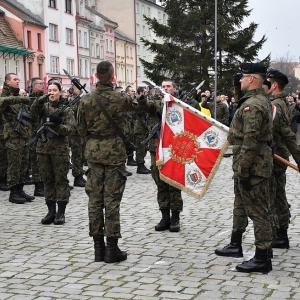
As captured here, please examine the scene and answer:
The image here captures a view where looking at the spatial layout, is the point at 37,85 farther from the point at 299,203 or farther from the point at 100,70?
the point at 299,203

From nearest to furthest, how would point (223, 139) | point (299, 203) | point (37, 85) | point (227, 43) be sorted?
point (223, 139)
point (37, 85)
point (299, 203)
point (227, 43)

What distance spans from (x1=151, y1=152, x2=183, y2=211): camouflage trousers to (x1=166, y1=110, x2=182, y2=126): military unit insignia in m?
0.58

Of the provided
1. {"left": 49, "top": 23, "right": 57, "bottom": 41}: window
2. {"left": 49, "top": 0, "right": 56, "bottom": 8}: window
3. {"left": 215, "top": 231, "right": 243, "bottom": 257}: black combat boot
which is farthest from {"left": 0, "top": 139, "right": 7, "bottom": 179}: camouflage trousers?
{"left": 49, "top": 0, "right": 56, "bottom": 8}: window

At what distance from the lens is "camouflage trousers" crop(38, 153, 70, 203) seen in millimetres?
9180

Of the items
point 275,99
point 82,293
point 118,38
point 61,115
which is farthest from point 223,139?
point 118,38

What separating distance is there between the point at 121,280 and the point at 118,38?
73.5m

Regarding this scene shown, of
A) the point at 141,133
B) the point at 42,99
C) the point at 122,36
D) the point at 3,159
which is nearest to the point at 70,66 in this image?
the point at 122,36

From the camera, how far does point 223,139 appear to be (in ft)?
26.7

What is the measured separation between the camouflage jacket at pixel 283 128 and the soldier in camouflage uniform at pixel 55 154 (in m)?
3.08

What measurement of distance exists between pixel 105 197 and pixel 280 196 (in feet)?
6.92

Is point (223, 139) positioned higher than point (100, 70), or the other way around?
point (100, 70)

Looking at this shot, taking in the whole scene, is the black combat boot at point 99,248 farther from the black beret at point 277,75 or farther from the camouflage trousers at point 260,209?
the black beret at point 277,75

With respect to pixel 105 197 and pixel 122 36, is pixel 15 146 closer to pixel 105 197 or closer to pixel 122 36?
pixel 105 197

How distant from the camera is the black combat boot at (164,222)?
344 inches
